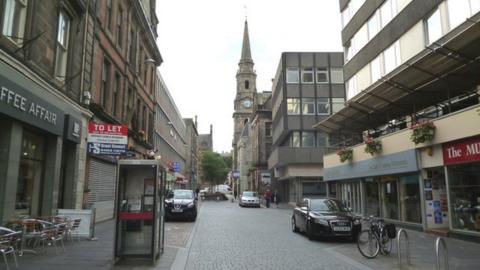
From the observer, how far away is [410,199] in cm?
1992

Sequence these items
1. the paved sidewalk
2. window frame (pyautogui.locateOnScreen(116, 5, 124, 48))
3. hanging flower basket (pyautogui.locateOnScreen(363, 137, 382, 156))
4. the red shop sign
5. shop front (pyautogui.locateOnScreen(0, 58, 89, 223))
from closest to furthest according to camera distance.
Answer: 1. the paved sidewalk
2. shop front (pyautogui.locateOnScreen(0, 58, 89, 223))
3. the red shop sign
4. hanging flower basket (pyautogui.locateOnScreen(363, 137, 382, 156))
5. window frame (pyautogui.locateOnScreen(116, 5, 124, 48))

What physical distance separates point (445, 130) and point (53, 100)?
43.9 feet

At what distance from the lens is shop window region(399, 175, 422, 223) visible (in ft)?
63.0

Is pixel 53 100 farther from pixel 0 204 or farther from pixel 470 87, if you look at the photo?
pixel 470 87

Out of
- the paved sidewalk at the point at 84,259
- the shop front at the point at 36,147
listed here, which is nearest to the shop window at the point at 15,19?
the shop front at the point at 36,147

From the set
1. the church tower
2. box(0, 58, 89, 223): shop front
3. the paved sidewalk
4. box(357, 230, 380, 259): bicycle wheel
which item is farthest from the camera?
the church tower

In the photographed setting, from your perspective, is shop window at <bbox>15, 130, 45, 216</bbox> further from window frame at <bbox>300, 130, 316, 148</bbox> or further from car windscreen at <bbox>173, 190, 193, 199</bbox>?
window frame at <bbox>300, 130, 316, 148</bbox>

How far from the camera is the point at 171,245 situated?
13992 mm

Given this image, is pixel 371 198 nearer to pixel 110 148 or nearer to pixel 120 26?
pixel 110 148

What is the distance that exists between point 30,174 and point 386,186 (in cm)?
1623

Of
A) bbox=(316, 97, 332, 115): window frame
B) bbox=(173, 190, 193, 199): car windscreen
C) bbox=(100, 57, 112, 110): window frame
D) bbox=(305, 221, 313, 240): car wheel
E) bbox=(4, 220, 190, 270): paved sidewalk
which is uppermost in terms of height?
bbox=(316, 97, 332, 115): window frame

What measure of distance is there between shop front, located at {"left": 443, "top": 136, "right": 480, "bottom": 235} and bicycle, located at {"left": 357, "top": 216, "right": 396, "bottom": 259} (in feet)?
14.5

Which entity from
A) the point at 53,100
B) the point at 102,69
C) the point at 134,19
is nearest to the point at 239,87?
the point at 134,19

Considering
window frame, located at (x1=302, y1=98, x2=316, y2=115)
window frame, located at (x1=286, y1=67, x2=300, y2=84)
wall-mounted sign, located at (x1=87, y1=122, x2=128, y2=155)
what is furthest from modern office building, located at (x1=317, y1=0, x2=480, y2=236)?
window frame, located at (x1=302, y1=98, x2=316, y2=115)
